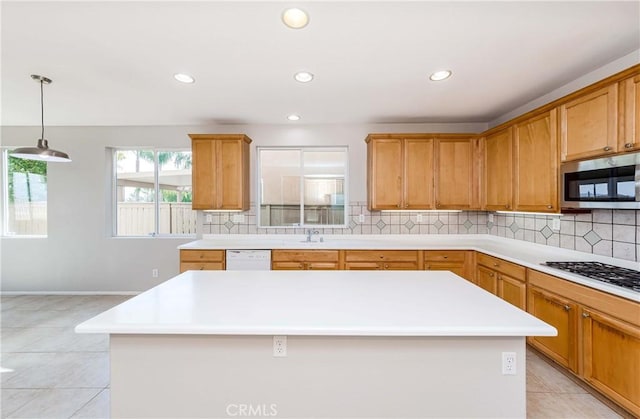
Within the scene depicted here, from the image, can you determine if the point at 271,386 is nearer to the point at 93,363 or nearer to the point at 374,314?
the point at 374,314

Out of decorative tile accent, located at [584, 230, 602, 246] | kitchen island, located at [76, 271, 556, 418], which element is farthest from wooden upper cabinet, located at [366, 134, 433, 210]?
kitchen island, located at [76, 271, 556, 418]

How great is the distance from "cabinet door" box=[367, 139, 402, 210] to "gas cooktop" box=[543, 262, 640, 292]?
1.72m

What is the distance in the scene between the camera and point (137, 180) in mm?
4387

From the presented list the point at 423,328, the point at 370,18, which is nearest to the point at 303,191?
the point at 370,18

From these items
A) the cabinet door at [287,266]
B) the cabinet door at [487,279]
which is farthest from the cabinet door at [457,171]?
the cabinet door at [287,266]

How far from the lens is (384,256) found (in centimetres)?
334

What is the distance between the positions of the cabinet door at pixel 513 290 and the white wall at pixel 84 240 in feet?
13.9

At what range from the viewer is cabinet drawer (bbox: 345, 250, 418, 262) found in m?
3.34

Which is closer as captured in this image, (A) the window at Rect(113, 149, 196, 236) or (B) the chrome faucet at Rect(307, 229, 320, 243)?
(B) the chrome faucet at Rect(307, 229, 320, 243)

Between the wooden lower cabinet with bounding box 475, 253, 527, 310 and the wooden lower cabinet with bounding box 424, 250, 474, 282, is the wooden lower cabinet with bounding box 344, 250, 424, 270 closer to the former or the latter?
the wooden lower cabinet with bounding box 424, 250, 474, 282

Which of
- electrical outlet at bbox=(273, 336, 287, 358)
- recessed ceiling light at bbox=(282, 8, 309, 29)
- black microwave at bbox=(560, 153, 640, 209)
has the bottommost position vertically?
electrical outlet at bbox=(273, 336, 287, 358)

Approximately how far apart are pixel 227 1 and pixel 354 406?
87.9 inches

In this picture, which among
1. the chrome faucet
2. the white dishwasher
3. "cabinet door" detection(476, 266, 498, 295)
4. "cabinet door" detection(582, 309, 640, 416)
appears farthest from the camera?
the chrome faucet

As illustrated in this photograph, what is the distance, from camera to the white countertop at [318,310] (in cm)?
112
